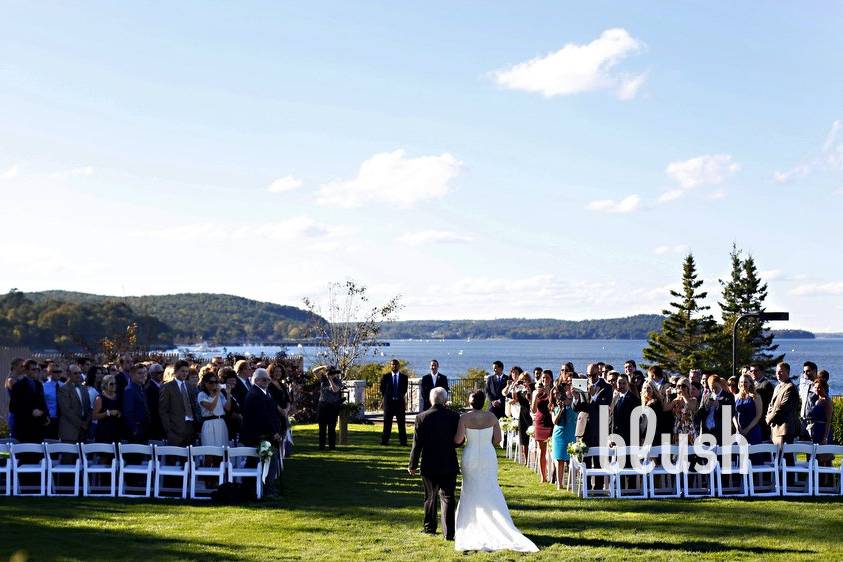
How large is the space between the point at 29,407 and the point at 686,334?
6320cm

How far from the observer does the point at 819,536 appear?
11.1m

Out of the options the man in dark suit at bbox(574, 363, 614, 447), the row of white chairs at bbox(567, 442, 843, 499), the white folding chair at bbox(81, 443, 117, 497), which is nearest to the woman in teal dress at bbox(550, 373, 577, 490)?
the man in dark suit at bbox(574, 363, 614, 447)

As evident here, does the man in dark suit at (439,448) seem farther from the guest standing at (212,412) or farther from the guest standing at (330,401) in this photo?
the guest standing at (330,401)

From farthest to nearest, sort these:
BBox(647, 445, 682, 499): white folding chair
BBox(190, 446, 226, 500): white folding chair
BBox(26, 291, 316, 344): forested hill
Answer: BBox(26, 291, 316, 344): forested hill → BBox(647, 445, 682, 499): white folding chair → BBox(190, 446, 226, 500): white folding chair

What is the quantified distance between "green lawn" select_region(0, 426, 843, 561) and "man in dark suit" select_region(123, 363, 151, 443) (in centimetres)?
129

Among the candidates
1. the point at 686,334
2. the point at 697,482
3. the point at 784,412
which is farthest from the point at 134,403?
the point at 686,334

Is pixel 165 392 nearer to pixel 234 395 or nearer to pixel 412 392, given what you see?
pixel 234 395

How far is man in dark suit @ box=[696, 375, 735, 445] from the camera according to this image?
14.3m

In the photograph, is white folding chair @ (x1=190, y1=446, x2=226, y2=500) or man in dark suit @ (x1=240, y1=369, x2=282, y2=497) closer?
white folding chair @ (x1=190, y1=446, x2=226, y2=500)

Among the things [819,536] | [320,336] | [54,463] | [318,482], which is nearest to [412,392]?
[320,336]

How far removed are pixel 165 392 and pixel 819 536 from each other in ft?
27.2

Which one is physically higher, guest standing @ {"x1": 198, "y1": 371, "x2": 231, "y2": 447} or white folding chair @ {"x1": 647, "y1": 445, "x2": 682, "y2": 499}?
guest standing @ {"x1": 198, "y1": 371, "x2": 231, "y2": 447}

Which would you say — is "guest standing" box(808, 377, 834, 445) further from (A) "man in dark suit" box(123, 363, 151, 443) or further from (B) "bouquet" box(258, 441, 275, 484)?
(A) "man in dark suit" box(123, 363, 151, 443)

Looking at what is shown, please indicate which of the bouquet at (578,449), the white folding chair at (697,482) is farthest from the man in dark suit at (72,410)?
A: the white folding chair at (697,482)
